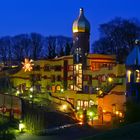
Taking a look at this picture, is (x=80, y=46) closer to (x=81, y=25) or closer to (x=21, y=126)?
(x=81, y=25)

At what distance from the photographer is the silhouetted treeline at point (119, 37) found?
71562mm

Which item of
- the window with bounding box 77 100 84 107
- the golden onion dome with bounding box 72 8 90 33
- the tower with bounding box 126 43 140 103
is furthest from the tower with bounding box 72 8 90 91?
the tower with bounding box 126 43 140 103

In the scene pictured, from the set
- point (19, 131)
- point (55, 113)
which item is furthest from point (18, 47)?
point (19, 131)

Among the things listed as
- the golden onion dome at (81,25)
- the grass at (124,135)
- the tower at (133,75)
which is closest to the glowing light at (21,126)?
the tower at (133,75)

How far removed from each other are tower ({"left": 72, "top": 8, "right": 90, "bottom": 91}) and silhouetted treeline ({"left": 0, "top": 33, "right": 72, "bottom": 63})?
2704 centimetres

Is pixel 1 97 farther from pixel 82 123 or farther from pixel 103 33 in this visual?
pixel 103 33

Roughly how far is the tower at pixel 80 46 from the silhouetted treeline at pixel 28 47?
27.0 metres

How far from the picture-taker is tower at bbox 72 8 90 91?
58719mm

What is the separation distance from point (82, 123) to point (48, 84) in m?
27.0

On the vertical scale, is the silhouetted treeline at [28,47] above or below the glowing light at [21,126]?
above

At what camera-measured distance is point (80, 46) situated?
60.8 meters

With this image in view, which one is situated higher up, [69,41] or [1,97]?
Result: [69,41]

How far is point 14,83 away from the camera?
7094cm

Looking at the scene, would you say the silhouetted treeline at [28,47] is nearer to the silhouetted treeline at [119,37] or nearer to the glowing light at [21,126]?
the silhouetted treeline at [119,37]
